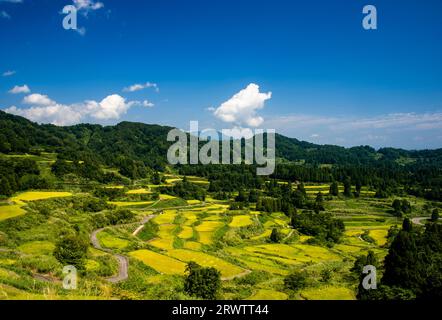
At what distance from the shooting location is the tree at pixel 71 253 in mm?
34188

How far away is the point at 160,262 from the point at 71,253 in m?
13.6

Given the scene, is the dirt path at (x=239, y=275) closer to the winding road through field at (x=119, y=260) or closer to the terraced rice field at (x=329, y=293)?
the terraced rice field at (x=329, y=293)

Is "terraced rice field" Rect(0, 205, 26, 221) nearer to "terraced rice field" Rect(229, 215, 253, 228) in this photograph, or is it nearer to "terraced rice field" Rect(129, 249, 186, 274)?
"terraced rice field" Rect(129, 249, 186, 274)

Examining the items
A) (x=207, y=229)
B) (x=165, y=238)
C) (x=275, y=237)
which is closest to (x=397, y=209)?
(x=275, y=237)

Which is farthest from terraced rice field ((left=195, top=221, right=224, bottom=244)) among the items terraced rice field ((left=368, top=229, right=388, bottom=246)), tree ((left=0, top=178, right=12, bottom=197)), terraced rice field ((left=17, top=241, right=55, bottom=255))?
tree ((left=0, top=178, right=12, bottom=197))

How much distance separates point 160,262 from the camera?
150 ft

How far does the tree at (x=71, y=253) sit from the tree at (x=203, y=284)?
10.9 m

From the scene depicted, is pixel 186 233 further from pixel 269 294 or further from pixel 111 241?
pixel 269 294

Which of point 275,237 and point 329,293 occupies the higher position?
point 329,293

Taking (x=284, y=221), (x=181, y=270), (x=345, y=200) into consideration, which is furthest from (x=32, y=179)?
(x=345, y=200)

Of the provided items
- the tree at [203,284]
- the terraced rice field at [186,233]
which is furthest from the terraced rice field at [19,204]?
the tree at [203,284]

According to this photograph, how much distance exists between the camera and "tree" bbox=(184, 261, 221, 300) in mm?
32156

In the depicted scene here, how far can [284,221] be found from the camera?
94.1 m
